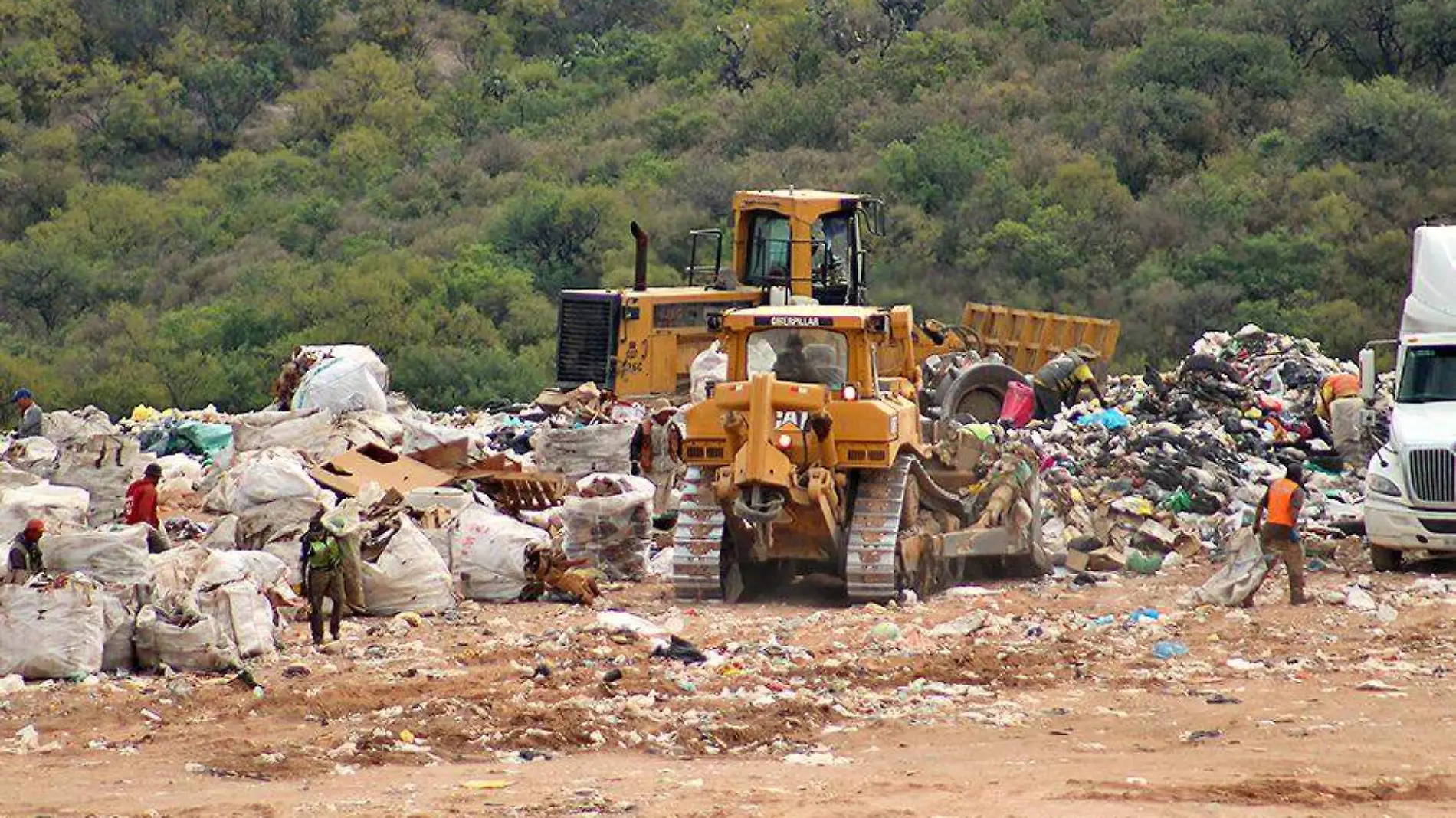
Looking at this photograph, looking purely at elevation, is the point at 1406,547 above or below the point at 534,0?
below

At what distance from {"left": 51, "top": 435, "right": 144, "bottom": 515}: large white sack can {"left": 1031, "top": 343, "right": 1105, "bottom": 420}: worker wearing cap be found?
8885mm

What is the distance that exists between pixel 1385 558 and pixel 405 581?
6.71 meters

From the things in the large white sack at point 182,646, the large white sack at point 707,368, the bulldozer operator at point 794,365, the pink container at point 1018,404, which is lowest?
the large white sack at point 182,646

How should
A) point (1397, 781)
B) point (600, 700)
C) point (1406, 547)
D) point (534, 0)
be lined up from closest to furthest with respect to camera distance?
point (1397, 781)
point (600, 700)
point (1406, 547)
point (534, 0)

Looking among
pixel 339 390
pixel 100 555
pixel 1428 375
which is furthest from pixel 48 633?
pixel 339 390

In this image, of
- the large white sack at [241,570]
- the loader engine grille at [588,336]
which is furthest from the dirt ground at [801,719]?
the loader engine grille at [588,336]

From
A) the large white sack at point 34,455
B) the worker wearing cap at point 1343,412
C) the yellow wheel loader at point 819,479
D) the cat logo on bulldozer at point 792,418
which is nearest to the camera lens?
the yellow wheel loader at point 819,479

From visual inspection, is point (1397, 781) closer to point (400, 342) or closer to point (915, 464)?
point (915, 464)

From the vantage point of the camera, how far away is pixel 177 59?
56719 mm

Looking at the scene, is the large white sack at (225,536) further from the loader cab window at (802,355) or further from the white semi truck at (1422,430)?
the white semi truck at (1422,430)

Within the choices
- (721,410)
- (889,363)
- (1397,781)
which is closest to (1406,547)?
(889,363)

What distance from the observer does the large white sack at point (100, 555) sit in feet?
44.6

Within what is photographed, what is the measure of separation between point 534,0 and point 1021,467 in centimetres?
4649

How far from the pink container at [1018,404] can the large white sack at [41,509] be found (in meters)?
9.66
